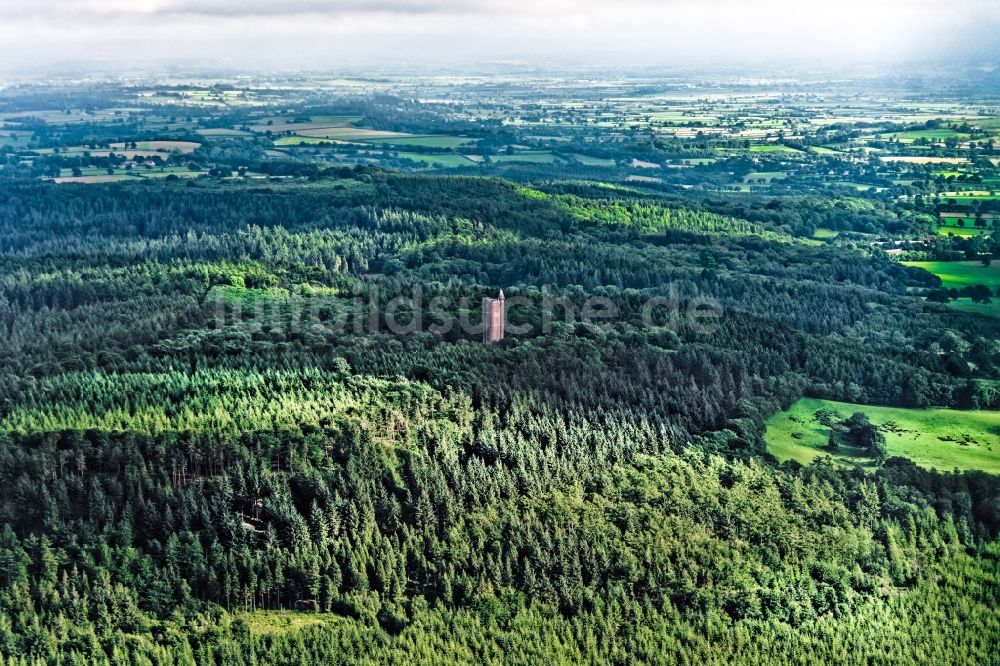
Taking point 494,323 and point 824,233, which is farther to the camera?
point 824,233

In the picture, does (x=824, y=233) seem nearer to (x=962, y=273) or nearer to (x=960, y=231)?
(x=960, y=231)

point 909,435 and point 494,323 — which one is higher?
point 494,323

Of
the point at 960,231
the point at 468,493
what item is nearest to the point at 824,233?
the point at 960,231

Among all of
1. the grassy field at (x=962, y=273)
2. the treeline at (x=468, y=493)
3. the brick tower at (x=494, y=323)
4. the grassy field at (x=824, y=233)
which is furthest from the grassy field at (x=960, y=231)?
the brick tower at (x=494, y=323)

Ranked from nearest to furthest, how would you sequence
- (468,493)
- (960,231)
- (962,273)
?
1. (468,493)
2. (962,273)
3. (960,231)

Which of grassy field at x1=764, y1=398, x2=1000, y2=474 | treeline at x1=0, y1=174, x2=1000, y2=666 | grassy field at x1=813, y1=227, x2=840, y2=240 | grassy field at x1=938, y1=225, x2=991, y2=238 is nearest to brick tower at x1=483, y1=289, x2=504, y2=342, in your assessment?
treeline at x1=0, y1=174, x2=1000, y2=666

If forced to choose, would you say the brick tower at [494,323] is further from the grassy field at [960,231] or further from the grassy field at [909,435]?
the grassy field at [960,231]
